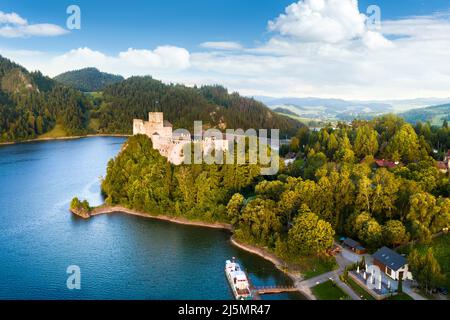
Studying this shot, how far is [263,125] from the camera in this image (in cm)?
11212

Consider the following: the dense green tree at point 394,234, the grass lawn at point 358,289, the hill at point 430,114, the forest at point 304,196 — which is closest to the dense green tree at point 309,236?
the forest at point 304,196

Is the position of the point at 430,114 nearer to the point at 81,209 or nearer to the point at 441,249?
the point at 441,249

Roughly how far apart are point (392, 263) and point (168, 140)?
30.5 meters

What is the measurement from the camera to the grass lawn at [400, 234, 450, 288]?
25.0m

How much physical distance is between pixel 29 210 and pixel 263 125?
79283mm

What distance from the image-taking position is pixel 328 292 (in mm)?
23672

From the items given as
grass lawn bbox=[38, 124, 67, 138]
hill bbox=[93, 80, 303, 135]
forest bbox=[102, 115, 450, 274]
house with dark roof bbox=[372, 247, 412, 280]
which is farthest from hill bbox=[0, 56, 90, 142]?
house with dark roof bbox=[372, 247, 412, 280]

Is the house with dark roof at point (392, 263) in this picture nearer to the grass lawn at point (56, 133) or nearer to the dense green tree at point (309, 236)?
the dense green tree at point (309, 236)

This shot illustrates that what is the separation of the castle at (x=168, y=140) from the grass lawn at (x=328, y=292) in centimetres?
2390

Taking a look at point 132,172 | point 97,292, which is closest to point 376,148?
point 132,172

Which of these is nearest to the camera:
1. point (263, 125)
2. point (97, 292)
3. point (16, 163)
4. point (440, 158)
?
point (97, 292)

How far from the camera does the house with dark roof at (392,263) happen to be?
24.1 m

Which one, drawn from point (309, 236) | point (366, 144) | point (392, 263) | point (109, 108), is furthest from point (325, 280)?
point (109, 108)

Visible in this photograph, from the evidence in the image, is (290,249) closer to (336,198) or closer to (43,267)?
(336,198)
